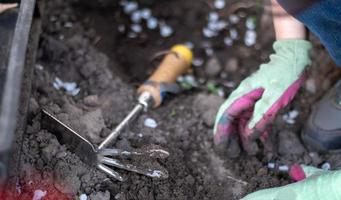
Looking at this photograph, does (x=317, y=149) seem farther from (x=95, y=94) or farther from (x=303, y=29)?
(x=95, y=94)

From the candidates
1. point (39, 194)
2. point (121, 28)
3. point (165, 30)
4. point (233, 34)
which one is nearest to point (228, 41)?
point (233, 34)

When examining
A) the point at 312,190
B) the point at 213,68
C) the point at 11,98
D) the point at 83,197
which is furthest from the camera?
the point at 213,68

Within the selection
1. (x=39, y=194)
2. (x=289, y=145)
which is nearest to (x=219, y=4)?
(x=289, y=145)

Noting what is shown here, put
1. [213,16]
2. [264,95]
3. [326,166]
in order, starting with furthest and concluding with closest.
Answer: [213,16] < [326,166] < [264,95]

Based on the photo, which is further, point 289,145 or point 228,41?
point 228,41

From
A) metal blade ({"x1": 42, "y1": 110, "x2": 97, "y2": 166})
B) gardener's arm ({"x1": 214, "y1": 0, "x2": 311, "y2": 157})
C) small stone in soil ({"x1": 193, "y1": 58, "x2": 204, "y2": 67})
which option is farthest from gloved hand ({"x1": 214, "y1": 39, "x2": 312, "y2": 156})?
small stone in soil ({"x1": 193, "y1": 58, "x2": 204, "y2": 67})

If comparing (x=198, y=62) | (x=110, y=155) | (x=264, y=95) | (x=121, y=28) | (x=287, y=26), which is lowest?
(x=198, y=62)

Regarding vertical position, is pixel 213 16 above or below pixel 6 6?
below

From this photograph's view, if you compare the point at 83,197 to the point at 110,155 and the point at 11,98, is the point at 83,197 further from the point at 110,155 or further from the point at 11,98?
the point at 11,98

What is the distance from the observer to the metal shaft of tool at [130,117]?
6.57 ft

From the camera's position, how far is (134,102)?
2348 mm

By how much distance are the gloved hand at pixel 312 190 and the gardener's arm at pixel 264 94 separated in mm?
333

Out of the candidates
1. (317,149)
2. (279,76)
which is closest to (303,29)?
(279,76)

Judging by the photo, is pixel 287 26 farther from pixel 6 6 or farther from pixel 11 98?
pixel 11 98
